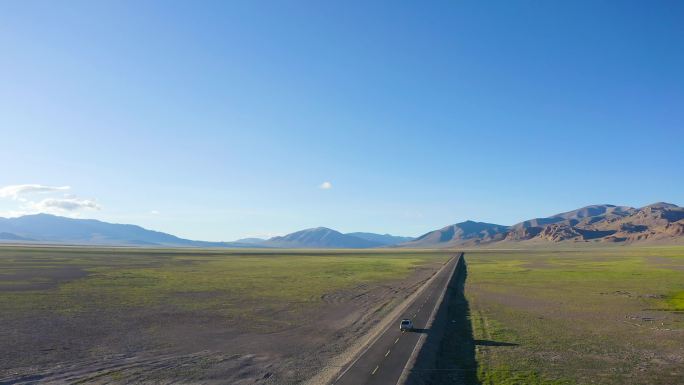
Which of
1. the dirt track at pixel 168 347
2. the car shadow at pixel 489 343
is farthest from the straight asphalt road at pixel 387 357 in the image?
the car shadow at pixel 489 343

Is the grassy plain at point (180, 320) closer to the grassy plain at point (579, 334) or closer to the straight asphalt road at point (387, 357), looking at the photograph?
the straight asphalt road at point (387, 357)

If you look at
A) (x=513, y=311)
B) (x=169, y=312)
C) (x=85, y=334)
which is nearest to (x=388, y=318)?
(x=513, y=311)

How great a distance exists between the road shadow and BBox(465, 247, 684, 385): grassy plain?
864 millimetres

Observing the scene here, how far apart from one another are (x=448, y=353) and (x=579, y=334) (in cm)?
1652

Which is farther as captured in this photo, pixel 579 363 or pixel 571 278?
pixel 571 278

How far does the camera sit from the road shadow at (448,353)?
33844 millimetres

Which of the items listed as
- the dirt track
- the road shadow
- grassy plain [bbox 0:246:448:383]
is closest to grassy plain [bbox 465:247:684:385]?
the road shadow

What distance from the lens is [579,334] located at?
48.1m

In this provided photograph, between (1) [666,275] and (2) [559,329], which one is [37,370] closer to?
(2) [559,329]

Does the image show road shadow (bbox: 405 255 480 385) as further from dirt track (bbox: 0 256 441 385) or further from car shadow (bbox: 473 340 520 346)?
dirt track (bbox: 0 256 441 385)

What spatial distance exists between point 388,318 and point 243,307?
20.8 meters

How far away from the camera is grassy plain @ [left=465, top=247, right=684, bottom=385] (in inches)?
1380

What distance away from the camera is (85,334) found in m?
46.4

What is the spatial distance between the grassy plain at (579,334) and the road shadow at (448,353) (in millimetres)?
864
